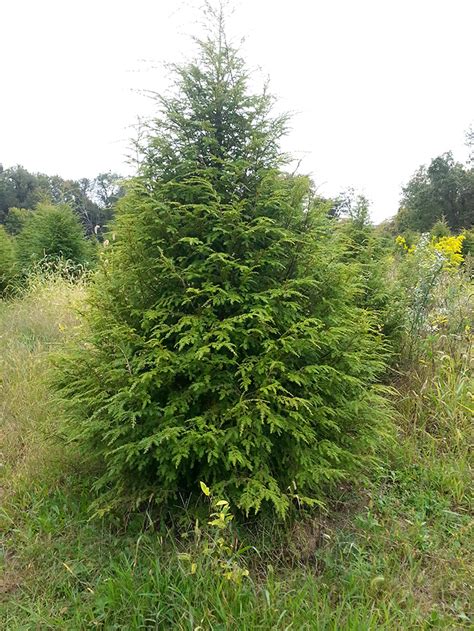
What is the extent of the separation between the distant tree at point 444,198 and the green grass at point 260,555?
25459mm

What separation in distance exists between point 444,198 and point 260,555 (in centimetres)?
2901

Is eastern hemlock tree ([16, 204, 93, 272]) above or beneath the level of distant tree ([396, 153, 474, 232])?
beneath

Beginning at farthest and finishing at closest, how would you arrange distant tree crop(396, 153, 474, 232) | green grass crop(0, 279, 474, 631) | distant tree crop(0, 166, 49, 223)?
distant tree crop(0, 166, 49, 223)
distant tree crop(396, 153, 474, 232)
green grass crop(0, 279, 474, 631)

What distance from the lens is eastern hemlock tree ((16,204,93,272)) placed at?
926 centimetres

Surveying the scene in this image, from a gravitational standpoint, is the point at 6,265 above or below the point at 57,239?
below

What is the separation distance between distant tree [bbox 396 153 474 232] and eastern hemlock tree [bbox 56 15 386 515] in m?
25.6

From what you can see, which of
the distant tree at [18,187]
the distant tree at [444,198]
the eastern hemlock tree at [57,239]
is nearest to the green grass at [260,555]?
the eastern hemlock tree at [57,239]

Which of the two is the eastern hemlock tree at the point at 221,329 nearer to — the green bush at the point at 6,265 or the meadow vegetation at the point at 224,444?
the meadow vegetation at the point at 224,444

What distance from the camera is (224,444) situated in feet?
6.97

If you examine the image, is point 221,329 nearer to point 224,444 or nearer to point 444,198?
point 224,444

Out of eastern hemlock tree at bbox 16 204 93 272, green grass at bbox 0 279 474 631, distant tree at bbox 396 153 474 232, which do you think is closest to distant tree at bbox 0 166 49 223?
distant tree at bbox 396 153 474 232

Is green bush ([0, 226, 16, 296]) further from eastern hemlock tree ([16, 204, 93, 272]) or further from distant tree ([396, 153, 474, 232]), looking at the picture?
distant tree ([396, 153, 474, 232])

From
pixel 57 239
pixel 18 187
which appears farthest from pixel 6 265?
pixel 18 187

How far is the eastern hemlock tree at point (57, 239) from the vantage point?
926cm
